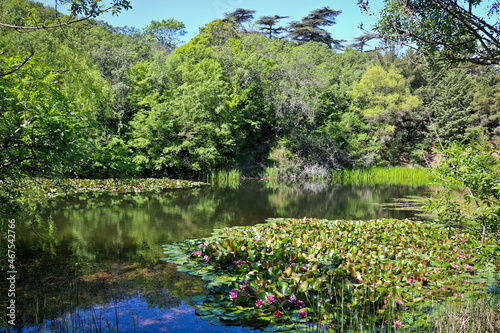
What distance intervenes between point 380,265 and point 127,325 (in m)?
3.45

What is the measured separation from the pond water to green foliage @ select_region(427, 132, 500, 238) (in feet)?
9.35

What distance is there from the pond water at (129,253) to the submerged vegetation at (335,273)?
1.40 feet

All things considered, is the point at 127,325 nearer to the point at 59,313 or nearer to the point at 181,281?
the point at 59,313

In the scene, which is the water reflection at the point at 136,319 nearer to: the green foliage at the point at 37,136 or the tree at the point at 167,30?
the green foliage at the point at 37,136

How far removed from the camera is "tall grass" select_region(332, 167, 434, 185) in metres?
22.3

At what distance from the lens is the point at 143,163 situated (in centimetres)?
2017

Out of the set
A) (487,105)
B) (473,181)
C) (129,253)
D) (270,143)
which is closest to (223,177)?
(270,143)

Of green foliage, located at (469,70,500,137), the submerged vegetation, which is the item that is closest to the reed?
the submerged vegetation

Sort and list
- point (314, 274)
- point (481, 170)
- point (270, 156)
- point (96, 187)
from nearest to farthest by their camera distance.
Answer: point (481, 170), point (314, 274), point (96, 187), point (270, 156)

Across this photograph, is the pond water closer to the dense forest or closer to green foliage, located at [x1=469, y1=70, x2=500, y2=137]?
the dense forest

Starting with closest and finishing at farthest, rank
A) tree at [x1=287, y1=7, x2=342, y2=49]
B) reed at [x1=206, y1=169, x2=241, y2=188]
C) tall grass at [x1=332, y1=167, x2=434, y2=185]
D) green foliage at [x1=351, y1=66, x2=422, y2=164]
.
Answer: reed at [x1=206, y1=169, x2=241, y2=188]
tall grass at [x1=332, y1=167, x2=434, y2=185]
green foliage at [x1=351, y1=66, x2=422, y2=164]
tree at [x1=287, y1=7, x2=342, y2=49]

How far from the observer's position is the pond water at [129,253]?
400cm

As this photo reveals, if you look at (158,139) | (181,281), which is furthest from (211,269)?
(158,139)

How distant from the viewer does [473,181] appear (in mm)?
3939
